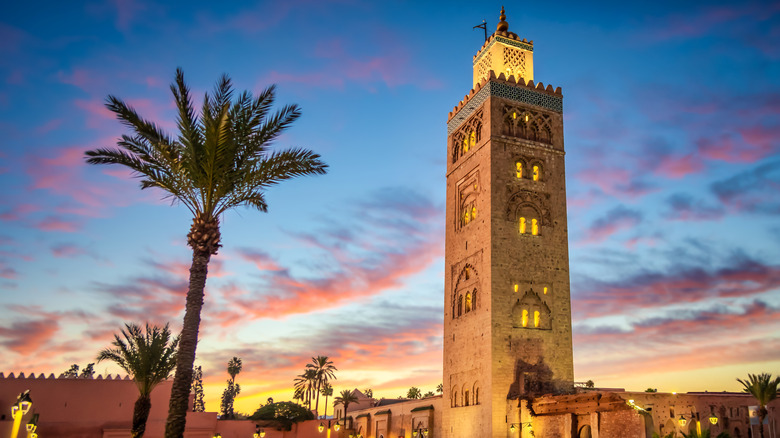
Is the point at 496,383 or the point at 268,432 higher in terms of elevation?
the point at 496,383

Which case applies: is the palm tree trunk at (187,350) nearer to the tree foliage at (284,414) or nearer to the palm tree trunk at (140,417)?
the palm tree trunk at (140,417)

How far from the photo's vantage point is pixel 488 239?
89.7 ft

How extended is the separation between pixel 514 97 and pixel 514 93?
0.71 ft

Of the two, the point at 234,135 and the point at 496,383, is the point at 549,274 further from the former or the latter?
the point at 234,135

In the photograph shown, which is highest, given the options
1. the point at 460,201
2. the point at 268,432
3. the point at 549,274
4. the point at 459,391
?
the point at 460,201

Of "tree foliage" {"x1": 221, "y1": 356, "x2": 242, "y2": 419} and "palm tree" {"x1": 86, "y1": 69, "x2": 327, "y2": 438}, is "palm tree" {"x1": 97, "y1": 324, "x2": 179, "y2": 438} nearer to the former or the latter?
"palm tree" {"x1": 86, "y1": 69, "x2": 327, "y2": 438}

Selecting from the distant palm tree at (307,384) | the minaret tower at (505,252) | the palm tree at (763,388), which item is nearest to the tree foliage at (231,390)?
the distant palm tree at (307,384)

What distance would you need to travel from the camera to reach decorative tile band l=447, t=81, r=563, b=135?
2959cm

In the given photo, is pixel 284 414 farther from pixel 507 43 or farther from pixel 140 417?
pixel 507 43

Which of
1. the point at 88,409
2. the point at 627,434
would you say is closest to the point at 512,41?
the point at 627,434

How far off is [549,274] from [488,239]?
10.7 ft

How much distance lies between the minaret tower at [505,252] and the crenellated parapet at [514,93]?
6cm

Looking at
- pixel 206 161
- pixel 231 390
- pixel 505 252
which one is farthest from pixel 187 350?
pixel 231 390

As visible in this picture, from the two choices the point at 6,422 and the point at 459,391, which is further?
the point at 459,391
